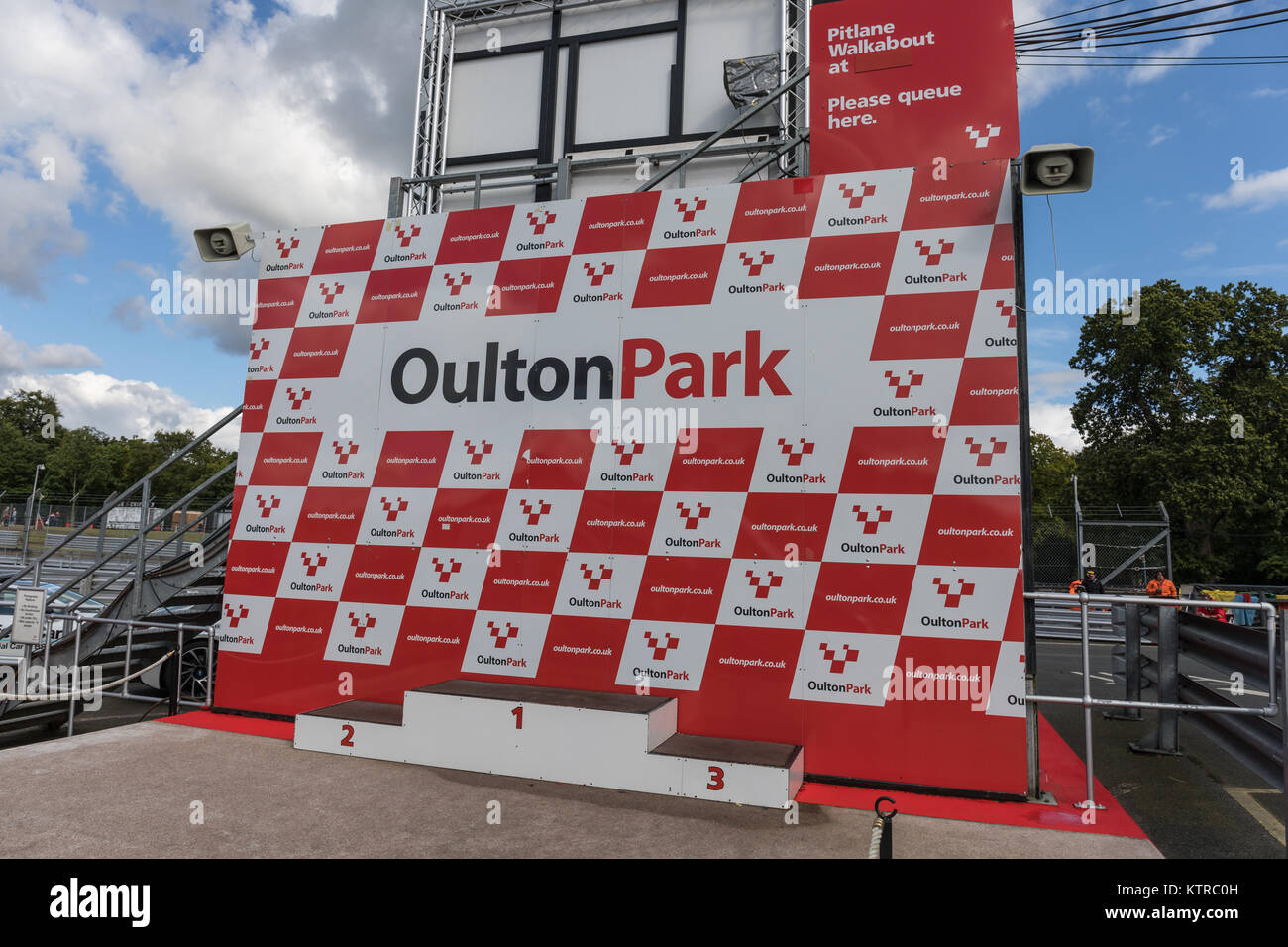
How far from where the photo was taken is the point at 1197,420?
25.0 meters

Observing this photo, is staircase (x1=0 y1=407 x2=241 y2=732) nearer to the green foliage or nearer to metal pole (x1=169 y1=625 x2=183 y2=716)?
metal pole (x1=169 y1=625 x2=183 y2=716)

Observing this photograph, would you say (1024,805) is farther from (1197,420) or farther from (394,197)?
(1197,420)

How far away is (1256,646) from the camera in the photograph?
3.78m

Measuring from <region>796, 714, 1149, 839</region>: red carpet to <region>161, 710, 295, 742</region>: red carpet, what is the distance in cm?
385

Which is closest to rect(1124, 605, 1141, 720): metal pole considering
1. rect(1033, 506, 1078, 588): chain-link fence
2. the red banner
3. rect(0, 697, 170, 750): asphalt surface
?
the red banner

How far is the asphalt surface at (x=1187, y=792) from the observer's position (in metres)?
3.74

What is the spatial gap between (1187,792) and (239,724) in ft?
22.1

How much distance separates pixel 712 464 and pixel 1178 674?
11.5 feet

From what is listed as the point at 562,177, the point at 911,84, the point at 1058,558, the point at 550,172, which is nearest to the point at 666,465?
the point at 562,177

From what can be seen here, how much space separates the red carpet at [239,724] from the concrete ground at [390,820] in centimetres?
76

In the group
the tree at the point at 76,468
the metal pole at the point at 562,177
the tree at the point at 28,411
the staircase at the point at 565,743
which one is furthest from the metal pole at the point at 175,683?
the tree at the point at 28,411

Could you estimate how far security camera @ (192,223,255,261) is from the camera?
5957mm
